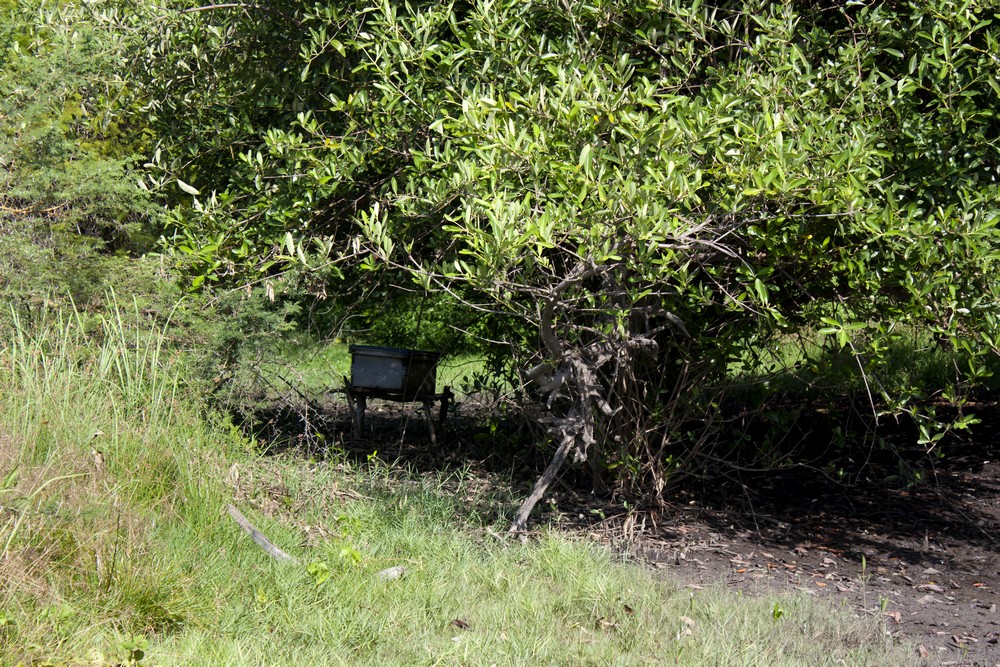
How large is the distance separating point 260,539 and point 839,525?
3555 mm

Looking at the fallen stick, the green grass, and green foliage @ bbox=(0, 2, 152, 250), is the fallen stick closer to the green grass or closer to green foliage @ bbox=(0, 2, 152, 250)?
the green grass

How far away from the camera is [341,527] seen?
5078 mm

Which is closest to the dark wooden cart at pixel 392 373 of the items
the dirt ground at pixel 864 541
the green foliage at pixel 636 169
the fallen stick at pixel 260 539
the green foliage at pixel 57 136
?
the green foliage at pixel 636 169

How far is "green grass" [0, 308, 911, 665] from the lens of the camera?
359cm

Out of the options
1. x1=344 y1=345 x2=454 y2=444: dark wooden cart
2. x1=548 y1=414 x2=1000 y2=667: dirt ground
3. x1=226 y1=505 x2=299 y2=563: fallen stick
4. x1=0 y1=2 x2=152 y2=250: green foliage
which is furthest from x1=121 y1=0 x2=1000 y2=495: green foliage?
x1=226 y1=505 x2=299 y2=563: fallen stick

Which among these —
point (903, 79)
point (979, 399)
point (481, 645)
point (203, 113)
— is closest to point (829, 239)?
point (903, 79)

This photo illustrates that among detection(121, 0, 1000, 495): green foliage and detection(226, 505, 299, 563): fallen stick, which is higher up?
detection(121, 0, 1000, 495): green foliage

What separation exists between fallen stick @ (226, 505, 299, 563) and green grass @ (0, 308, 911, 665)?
0.16 feet

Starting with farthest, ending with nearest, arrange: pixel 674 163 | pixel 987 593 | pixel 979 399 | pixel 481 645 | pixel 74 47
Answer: pixel 979 399 < pixel 74 47 < pixel 987 593 < pixel 674 163 < pixel 481 645

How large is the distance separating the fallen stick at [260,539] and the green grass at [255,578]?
0.16ft

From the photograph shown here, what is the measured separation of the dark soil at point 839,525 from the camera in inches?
182

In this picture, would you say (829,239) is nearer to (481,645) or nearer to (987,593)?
(987,593)

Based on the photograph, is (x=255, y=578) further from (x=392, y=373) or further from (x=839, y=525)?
(x=839, y=525)

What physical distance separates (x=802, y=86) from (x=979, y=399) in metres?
5.06
